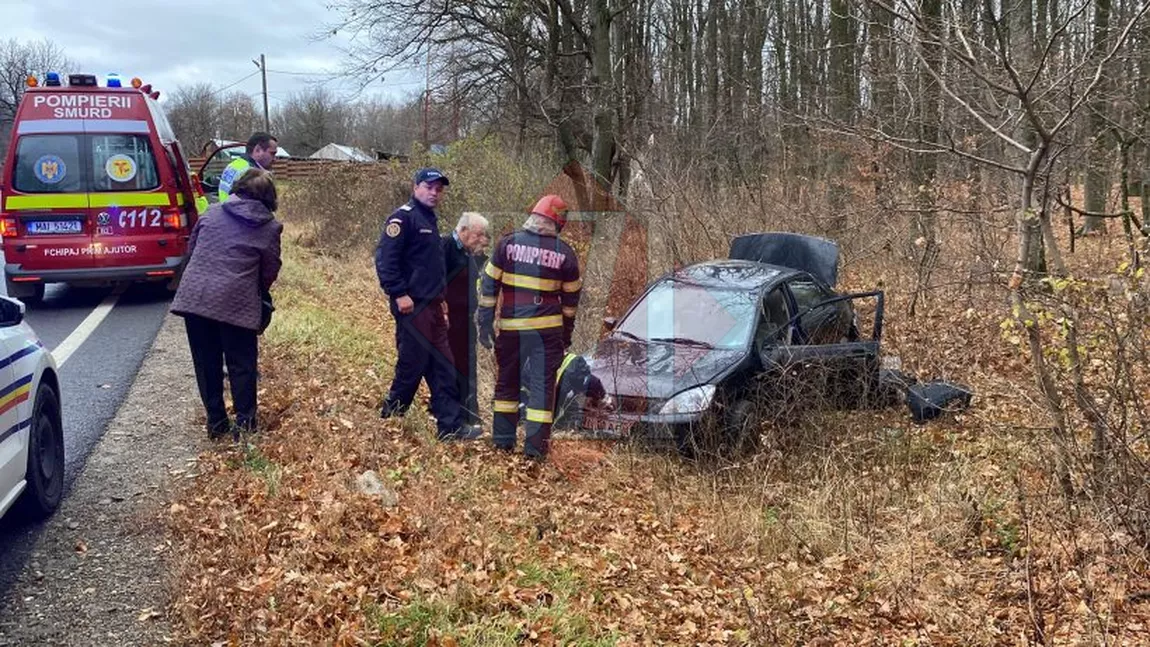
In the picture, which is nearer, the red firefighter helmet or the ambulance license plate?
the red firefighter helmet

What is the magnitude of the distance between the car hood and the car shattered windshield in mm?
147

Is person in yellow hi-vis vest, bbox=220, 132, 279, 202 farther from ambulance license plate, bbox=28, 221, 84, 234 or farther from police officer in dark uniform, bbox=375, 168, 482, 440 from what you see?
ambulance license plate, bbox=28, 221, 84, 234

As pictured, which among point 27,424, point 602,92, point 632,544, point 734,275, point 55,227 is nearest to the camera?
point 27,424

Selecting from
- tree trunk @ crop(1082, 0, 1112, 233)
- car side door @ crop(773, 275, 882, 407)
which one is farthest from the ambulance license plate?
tree trunk @ crop(1082, 0, 1112, 233)

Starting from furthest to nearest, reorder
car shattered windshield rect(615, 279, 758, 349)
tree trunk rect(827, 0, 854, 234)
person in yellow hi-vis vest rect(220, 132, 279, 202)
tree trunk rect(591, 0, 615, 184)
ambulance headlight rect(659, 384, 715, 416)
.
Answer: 1. tree trunk rect(591, 0, 615, 184)
2. tree trunk rect(827, 0, 854, 234)
3. person in yellow hi-vis vest rect(220, 132, 279, 202)
4. car shattered windshield rect(615, 279, 758, 349)
5. ambulance headlight rect(659, 384, 715, 416)

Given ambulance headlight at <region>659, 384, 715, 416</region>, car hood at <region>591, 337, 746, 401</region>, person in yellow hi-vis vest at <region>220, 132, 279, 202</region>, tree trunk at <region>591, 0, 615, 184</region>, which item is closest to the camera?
ambulance headlight at <region>659, 384, 715, 416</region>

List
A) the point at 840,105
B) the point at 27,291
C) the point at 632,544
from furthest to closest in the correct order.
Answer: the point at 840,105 → the point at 27,291 → the point at 632,544

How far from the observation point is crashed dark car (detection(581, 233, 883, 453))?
6184 mm

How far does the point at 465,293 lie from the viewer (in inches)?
263

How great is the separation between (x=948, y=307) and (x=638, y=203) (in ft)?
15.3

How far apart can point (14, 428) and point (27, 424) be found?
0.19 meters

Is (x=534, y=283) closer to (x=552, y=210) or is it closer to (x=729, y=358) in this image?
(x=552, y=210)

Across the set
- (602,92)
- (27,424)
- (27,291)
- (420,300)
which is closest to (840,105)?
A: (602,92)

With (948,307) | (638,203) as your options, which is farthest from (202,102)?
(948,307)
